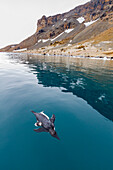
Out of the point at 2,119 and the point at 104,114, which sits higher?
the point at 2,119

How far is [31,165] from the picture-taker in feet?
12.4

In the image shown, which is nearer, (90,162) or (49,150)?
(90,162)

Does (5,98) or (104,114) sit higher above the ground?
(5,98)

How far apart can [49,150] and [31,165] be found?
3.10ft

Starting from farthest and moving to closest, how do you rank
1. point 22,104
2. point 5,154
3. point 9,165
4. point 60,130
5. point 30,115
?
point 22,104 < point 30,115 < point 60,130 < point 5,154 < point 9,165

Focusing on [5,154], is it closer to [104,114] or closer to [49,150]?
[49,150]

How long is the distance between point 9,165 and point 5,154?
1.84 feet

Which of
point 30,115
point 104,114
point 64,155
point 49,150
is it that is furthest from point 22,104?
point 104,114

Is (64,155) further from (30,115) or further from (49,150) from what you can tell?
(30,115)

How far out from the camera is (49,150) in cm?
433

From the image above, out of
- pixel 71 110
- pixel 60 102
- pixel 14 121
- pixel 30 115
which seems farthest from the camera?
pixel 60 102

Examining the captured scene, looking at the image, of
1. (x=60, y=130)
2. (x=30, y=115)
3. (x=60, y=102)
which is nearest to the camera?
(x=60, y=130)

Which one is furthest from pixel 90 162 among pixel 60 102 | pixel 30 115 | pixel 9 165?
pixel 60 102

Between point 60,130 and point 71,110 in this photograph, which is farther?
point 71,110
